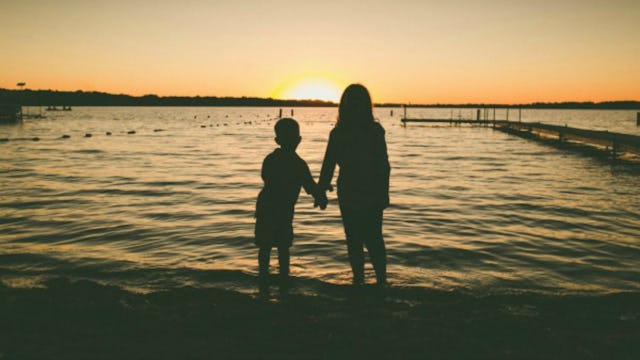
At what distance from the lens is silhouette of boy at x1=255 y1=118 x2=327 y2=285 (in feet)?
16.6

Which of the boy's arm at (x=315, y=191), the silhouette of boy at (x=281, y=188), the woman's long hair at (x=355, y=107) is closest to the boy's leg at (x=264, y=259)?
the silhouette of boy at (x=281, y=188)

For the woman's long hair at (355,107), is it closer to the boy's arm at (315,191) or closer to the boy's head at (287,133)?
the boy's head at (287,133)

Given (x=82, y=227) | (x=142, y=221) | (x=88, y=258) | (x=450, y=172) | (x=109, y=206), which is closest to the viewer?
(x=88, y=258)

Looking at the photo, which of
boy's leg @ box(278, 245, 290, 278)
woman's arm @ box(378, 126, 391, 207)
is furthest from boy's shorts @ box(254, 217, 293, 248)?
woman's arm @ box(378, 126, 391, 207)

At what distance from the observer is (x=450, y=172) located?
20.1 metres

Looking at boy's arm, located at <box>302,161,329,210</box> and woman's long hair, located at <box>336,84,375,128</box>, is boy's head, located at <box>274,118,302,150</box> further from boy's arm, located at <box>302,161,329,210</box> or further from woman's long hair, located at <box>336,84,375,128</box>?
woman's long hair, located at <box>336,84,375,128</box>

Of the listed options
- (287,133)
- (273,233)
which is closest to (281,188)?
(273,233)

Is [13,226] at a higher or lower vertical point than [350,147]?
lower

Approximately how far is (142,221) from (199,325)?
22.1 feet

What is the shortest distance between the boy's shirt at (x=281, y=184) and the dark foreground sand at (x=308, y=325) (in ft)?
3.20

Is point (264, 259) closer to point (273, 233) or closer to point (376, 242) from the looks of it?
point (273, 233)

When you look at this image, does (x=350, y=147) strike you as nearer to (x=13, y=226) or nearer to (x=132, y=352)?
(x=132, y=352)

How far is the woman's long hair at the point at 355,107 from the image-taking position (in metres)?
4.76

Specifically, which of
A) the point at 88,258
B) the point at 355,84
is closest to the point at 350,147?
the point at 355,84
